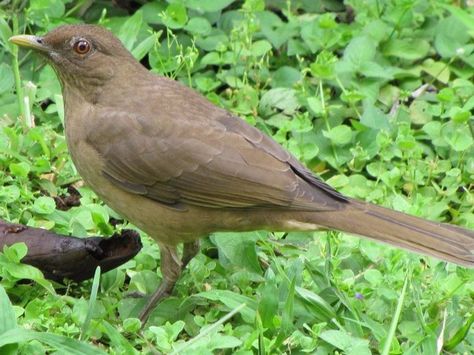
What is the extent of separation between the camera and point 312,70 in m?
7.86

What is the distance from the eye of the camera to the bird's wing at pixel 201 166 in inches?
238

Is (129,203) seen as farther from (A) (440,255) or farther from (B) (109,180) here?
(A) (440,255)

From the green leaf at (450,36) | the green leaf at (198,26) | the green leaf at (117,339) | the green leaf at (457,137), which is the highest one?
the green leaf at (198,26)

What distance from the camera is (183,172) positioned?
615cm

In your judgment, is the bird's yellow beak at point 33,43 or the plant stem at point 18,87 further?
the plant stem at point 18,87

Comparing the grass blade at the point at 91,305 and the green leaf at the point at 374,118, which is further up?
the grass blade at the point at 91,305

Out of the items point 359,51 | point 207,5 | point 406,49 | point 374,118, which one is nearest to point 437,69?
point 406,49

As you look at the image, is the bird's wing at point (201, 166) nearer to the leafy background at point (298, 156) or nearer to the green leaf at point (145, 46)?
the leafy background at point (298, 156)

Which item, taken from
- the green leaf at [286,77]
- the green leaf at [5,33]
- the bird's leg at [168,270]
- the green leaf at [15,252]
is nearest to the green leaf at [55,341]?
the green leaf at [15,252]

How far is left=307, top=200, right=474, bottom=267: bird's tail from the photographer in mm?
5816

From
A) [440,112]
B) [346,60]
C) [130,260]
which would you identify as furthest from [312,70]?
[130,260]

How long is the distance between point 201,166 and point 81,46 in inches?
38.9

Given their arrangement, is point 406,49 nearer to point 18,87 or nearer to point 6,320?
point 18,87

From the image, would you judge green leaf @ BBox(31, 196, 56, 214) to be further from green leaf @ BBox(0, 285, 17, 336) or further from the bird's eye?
green leaf @ BBox(0, 285, 17, 336)
